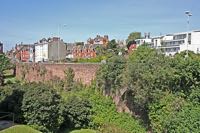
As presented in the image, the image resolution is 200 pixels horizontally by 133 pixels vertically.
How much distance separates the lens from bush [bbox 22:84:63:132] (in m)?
24.4

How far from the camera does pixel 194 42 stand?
209ft

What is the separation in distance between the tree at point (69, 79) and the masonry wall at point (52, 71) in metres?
0.40

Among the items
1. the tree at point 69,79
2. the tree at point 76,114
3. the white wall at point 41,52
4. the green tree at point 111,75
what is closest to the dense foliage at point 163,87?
the green tree at point 111,75

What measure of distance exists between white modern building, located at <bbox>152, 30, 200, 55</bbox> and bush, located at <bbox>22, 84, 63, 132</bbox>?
132ft

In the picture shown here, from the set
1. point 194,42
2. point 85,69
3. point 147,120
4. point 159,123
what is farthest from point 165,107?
point 194,42

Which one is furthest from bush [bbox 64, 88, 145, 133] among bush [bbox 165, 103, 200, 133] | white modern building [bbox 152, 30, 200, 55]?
white modern building [bbox 152, 30, 200, 55]

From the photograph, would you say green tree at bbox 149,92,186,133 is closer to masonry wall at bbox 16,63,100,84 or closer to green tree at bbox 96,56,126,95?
green tree at bbox 96,56,126,95

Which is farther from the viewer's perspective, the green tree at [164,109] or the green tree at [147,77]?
the green tree at [147,77]

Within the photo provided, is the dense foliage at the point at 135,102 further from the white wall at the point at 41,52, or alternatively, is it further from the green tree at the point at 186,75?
the white wall at the point at 41,52

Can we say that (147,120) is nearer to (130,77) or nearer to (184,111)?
(130,77)

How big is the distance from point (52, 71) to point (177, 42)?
3679 centimetres

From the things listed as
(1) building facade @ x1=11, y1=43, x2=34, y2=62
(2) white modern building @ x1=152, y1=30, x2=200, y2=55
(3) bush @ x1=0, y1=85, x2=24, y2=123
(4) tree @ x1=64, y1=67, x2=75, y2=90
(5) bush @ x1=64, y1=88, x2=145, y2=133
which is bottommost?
(5) bush @ x1=64, y1=88, x2=145, y2=133

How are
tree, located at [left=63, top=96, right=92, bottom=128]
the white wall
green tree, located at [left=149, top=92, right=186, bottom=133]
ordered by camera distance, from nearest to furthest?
green tree, located at [left=149, top=92, right=186, bottom=133] → tree, located at [left=63, top=96, right=92, bottom=128] → the white wall

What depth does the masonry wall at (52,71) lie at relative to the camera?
115 ft
